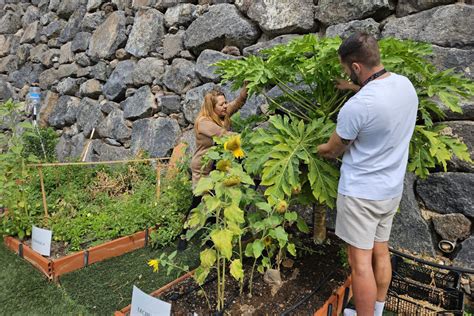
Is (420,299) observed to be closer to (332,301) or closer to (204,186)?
(332,301)

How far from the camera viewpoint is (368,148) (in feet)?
5.19

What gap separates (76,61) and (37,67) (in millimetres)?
1530

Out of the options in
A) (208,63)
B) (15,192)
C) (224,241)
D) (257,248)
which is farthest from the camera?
(208,63)

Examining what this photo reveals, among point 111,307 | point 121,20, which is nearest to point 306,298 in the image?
point 111,307

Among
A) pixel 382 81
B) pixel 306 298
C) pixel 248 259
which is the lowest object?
pixel 248 259

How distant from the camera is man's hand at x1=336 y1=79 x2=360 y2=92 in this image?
188 cm

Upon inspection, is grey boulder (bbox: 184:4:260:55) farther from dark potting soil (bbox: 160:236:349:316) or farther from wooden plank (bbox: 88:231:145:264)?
dark potting soil (bbox: 160:236:349:316)

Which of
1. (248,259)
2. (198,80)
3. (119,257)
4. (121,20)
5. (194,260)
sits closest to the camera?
(248,259)

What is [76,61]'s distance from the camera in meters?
5.48

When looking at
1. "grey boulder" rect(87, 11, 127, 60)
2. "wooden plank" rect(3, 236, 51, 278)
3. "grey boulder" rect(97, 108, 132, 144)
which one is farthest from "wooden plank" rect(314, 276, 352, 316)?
"grey boulder" rect(87, 11, 127, 60)

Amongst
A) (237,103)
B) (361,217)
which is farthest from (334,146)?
(237,103)

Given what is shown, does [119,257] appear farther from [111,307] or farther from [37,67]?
[37,67]

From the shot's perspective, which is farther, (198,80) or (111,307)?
(198,80)

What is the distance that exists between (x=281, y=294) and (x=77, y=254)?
162 centimetres
